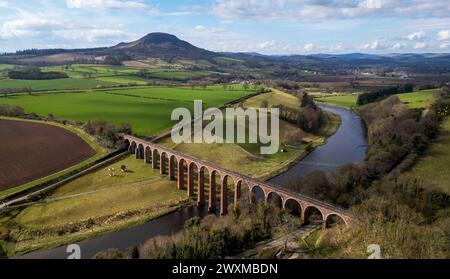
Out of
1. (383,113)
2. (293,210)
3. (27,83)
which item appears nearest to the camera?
(293,210)

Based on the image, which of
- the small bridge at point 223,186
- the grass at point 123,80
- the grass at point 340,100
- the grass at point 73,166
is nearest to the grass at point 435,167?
the small bridge at point 223,186

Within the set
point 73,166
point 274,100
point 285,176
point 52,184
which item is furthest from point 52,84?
point 285,176

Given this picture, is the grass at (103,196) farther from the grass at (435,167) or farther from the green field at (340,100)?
the green field at (340,100)

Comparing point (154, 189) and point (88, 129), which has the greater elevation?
point (88, 129)

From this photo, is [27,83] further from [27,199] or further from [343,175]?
[343,175]

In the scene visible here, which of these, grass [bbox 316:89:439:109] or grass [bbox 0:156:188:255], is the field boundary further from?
grass [bbox 316:89:439:109]

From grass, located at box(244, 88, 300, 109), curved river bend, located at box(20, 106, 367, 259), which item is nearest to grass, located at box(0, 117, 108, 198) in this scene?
curved river bend, located at box(20, 106, 367, 259)
